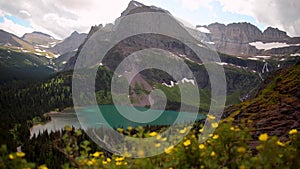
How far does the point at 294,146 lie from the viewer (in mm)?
6324

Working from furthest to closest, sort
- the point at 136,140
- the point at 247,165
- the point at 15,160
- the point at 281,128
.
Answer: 1. the point at 281,128
2. the point at 136,140
3. the point at 247,165
4. the point at 15,160

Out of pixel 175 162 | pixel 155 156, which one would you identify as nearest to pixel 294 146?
pixel 175 162

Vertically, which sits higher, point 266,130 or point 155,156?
point 155,156

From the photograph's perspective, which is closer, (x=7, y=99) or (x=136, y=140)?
(x=136, y=140)

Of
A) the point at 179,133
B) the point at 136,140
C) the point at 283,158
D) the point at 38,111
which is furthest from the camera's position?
the point at 38,111

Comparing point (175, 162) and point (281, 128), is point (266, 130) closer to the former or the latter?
point (281, 128)

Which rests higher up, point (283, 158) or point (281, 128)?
point (283, 158)

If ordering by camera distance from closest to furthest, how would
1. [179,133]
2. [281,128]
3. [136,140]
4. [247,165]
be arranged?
[247,165]
[136,140]
[179,133]
[281,128]

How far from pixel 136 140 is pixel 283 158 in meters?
3.85

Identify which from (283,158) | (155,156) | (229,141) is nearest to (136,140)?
(155,156)

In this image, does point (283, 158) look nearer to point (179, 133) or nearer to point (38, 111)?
point (179, 133)

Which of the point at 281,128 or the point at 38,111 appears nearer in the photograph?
the point at 281,128

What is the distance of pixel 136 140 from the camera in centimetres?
763

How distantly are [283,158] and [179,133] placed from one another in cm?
305
